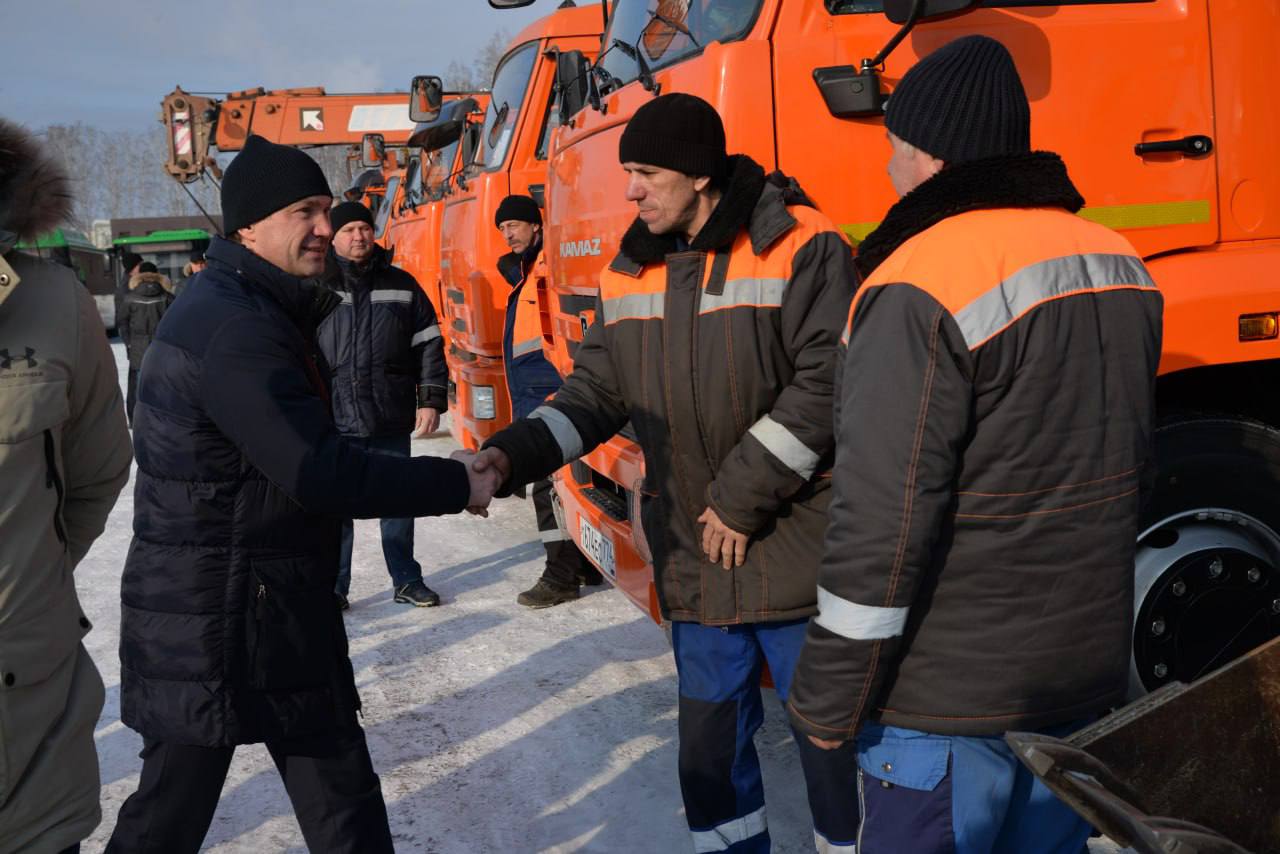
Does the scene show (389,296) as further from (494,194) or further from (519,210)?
(494,194)

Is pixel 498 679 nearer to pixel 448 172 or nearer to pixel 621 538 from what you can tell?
pixel 621 538

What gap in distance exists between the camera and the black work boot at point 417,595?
5.85 m

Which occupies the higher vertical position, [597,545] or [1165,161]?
[1165,161]

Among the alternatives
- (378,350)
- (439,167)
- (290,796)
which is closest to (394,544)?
(378,350)

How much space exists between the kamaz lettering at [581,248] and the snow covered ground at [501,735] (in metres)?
1.73

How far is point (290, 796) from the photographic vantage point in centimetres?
258

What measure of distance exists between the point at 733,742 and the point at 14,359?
1.80 metres

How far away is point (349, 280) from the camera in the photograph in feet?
18.6

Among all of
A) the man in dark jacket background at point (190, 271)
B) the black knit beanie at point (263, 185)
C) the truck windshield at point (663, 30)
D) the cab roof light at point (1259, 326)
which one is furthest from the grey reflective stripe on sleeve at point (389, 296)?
the cab roof light at point (1259, 326)

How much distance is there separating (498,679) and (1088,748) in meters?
3.33

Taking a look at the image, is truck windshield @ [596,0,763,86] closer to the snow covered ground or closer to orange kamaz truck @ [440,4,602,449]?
the snow covered ground

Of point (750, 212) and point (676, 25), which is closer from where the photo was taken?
point (750, 212)

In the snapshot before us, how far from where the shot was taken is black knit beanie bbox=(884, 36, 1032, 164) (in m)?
1.96

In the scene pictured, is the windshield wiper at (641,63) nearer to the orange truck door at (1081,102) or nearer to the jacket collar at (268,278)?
the orange truck door at (1081,102)
